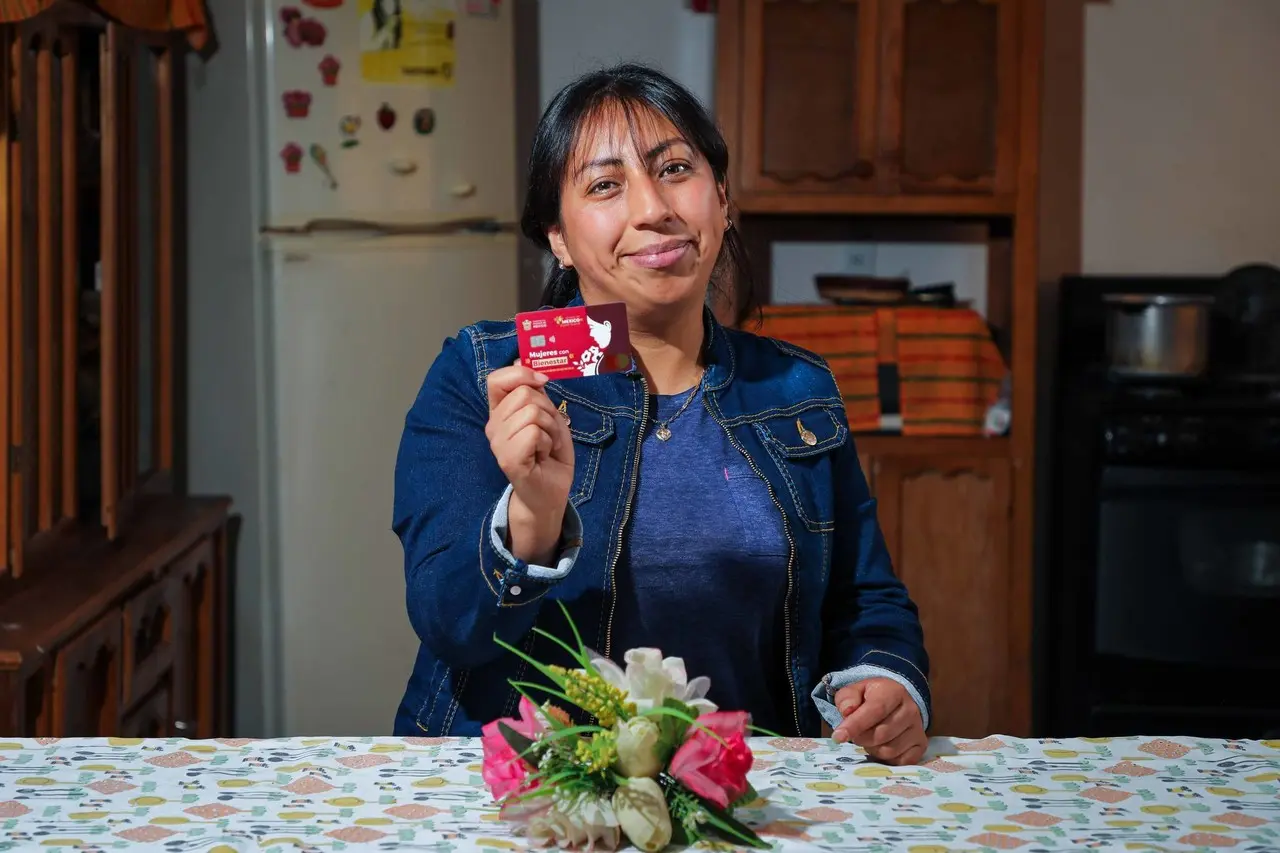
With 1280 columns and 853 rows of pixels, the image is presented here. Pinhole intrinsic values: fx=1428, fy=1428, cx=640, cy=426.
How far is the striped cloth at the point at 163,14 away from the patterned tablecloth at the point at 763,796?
1.83m

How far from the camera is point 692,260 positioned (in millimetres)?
1568

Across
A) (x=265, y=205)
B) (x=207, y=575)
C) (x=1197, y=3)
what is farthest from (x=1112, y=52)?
(x=207, y=575)

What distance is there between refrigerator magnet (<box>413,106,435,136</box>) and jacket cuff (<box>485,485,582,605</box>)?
2.21 m

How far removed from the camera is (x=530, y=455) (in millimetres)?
1272

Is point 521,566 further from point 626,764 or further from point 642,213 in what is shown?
point 642,213

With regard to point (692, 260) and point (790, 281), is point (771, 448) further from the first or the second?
point (790, 281)

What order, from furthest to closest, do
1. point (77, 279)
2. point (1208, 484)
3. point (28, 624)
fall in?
point (1208, 484) → point (77, 279) → point (28, 624)

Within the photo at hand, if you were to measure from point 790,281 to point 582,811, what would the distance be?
2.94 m

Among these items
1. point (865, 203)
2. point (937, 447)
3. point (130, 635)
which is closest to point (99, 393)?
point (130, 635)

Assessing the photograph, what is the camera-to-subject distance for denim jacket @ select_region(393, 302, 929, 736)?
142 centimetres

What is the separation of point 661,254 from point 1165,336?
2220 millimetres

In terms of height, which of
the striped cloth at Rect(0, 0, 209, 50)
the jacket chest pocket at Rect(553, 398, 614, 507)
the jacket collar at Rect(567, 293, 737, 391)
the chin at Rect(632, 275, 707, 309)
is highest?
the striped cloth at Rect(0, 0, 209, 50)

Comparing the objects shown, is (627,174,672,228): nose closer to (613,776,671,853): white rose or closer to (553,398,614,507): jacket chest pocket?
(553,398,614,507): jacket chest pocket

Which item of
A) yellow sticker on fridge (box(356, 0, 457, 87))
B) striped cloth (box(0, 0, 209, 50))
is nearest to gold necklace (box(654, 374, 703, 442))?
striped cloth (box(0, 0, 209, 50))
